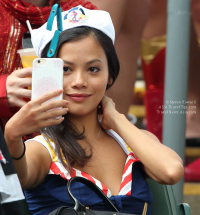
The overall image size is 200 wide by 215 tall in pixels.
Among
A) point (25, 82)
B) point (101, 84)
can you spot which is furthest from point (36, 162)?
point (101, 84)

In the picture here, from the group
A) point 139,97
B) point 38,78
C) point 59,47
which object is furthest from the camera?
point 139,97

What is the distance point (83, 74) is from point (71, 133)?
287 mm

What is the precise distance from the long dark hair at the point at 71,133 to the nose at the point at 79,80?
5.4 inches

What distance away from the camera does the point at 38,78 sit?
2.00 meters

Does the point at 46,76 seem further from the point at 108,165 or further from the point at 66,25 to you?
the point at 108,165

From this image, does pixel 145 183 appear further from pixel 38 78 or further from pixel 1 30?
pixel 1 30

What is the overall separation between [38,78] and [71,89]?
0.29 m

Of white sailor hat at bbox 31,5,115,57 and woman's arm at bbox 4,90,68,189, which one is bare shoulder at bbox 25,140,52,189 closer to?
woman's arm at bbox 4,90,68,189

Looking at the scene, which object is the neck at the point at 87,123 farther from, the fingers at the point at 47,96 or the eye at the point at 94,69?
the fingers at the point at 47,96

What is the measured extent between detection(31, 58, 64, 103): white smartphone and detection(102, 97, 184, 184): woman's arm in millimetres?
521

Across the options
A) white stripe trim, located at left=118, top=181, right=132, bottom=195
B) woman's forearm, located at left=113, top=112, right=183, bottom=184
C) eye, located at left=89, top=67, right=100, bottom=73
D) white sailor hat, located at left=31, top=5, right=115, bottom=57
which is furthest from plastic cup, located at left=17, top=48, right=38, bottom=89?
white stripe trim, located at left=118, top=181, right=132, bottom=195

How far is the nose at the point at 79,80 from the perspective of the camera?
2.25 m

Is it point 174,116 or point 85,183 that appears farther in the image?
point 174,116

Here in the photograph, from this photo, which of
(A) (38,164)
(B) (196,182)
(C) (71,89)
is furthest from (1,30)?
(B) (196,182)
